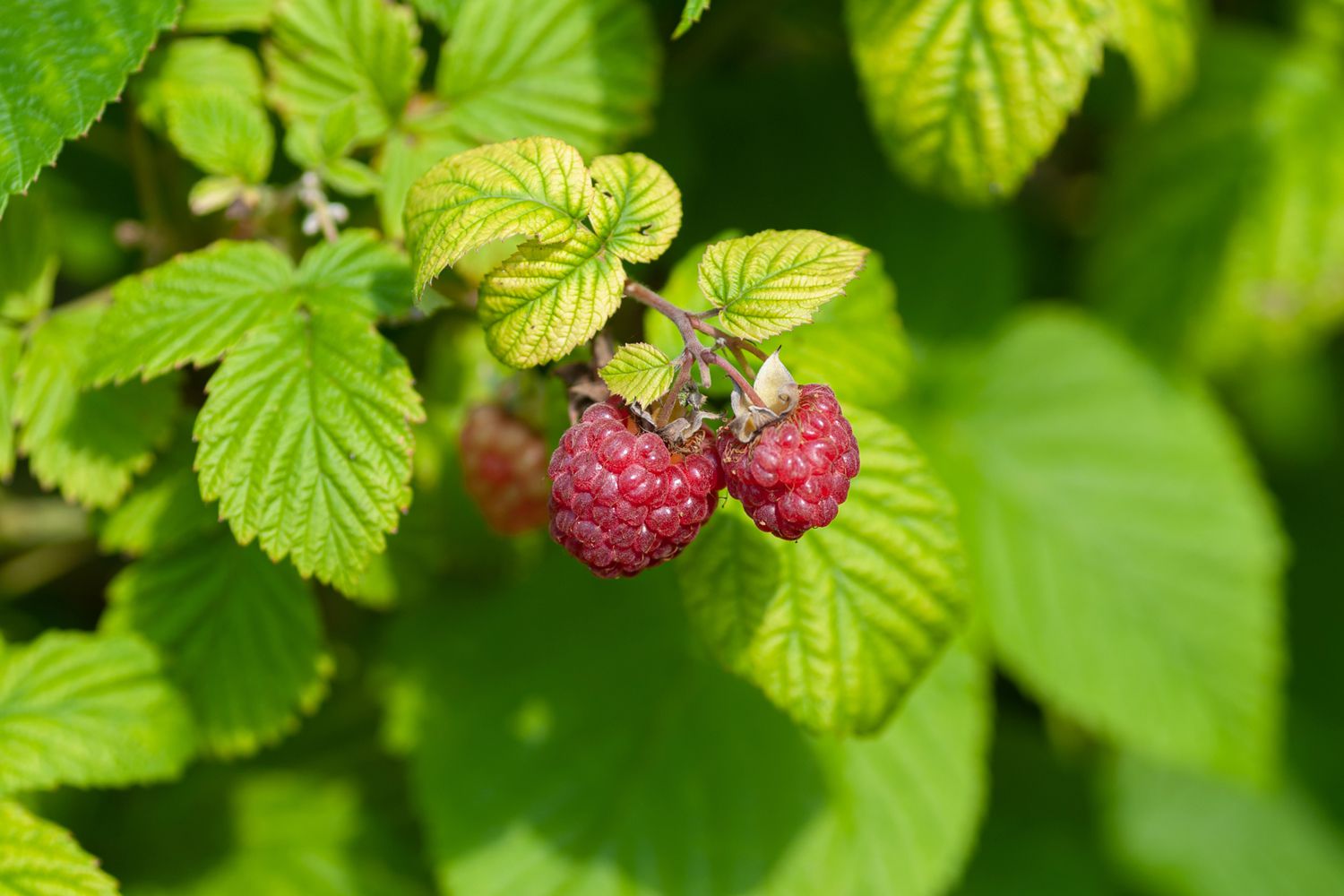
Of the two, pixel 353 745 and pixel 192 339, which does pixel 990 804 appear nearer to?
pixel 353 745

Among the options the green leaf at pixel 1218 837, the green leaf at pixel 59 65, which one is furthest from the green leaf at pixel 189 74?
the green leaf at pixel 1218 837

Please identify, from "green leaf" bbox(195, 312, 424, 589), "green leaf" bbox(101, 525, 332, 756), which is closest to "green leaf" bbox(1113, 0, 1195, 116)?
"green leaf" bbox(195, 312, 424, 589)

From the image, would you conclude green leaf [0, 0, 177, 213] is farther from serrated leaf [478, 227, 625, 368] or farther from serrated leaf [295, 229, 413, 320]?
serrated leaf [478, 227, 625, 368]

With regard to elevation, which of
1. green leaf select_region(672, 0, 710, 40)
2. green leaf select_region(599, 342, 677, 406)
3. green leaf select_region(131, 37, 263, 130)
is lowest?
green leaf select_region(131, 37, 263, 130)

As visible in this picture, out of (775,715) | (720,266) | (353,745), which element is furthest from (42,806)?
(720,266)

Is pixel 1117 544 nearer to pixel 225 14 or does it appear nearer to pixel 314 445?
pixel 314 445

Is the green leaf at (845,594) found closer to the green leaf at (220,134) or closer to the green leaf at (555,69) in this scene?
the green leaf at (555,69)
